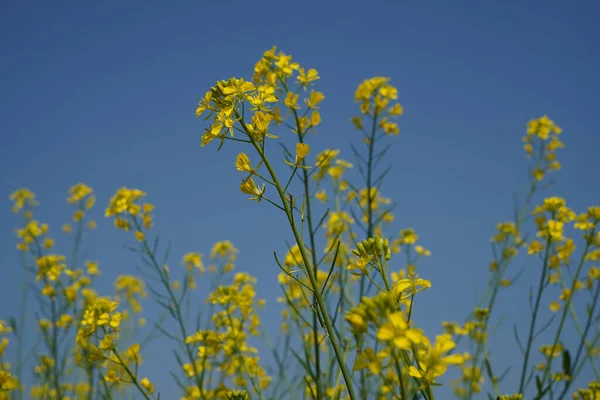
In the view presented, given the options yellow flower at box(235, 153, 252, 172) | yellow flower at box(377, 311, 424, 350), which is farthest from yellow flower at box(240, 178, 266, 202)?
yellow flower at box(377, 311, 424, 350)

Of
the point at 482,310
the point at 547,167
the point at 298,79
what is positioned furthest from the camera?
the point at 547,167

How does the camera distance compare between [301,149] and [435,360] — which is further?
[301,149]

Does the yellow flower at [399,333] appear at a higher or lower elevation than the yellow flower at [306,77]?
lower

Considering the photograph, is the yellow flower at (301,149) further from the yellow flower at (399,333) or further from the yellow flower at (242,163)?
the yellow flower at (399,333)

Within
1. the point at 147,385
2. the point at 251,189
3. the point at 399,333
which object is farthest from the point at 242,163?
the point at 147,385

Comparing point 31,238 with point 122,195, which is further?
point 31,238

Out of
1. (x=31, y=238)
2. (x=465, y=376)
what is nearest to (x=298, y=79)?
(x=31, y=238)

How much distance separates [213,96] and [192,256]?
3.99 m

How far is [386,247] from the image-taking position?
5.32ft

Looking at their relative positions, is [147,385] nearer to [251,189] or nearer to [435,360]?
[251,189]

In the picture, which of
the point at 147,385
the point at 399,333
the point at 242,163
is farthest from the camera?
the point at 147,385

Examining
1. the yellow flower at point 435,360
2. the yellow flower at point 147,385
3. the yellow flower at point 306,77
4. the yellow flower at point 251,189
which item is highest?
the yellow flower at point 306,77

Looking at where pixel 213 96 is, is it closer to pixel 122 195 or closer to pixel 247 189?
pixel 247 189

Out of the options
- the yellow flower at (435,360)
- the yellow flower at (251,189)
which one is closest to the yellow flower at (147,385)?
the yellow flower at (251,189)
